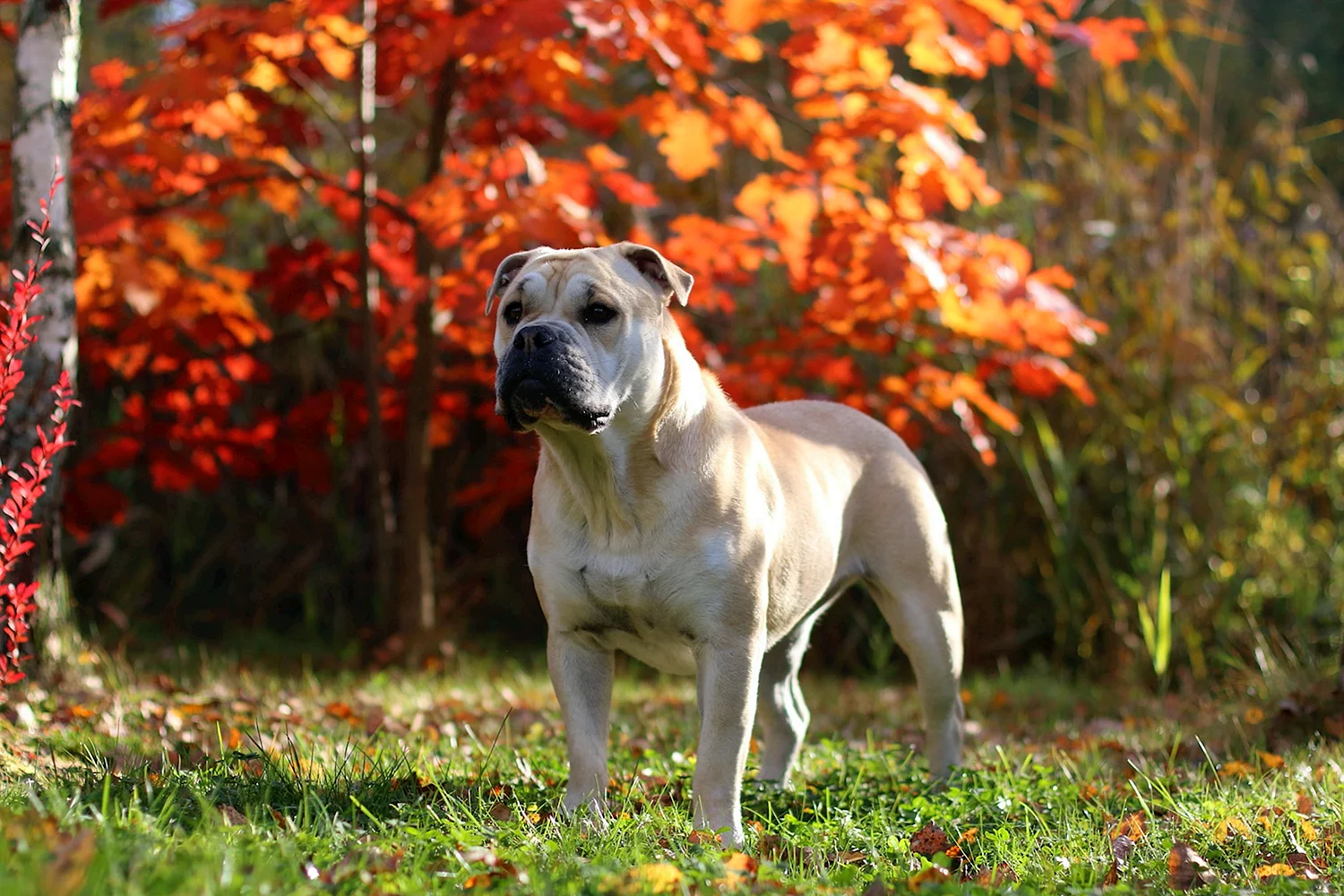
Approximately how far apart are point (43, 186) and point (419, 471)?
2.30 m

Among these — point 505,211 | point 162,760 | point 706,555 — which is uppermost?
point 505,211

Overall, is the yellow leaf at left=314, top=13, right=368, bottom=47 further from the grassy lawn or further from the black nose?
the black nose

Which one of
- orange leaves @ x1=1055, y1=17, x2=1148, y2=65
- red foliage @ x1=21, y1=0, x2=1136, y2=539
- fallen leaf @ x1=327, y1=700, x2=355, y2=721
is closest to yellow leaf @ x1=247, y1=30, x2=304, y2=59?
red foliage @ x1=21, y1=0, x2=1136, y2=539

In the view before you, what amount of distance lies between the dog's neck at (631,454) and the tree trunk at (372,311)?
2.80 meters

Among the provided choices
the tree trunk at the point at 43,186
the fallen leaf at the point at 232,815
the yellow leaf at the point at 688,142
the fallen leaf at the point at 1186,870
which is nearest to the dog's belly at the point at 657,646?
the fallen leaf at the point at 232,815

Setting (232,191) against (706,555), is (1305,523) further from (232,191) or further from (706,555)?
(232,191)

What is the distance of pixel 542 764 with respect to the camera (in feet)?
13.5

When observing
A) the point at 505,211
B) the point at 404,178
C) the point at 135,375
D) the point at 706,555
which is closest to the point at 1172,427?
the point at 505,211

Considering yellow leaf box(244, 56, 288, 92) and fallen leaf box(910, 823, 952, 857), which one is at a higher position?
yellow leaf box(244, 56, 288, 92)

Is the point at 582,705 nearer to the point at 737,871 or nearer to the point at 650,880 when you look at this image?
the point at 737,871

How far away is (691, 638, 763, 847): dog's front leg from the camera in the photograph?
334 cm

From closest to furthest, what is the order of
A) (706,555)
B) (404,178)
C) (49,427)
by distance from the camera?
(706,555)
(49,427)
(404,178)

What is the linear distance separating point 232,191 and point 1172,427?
15.6 feet

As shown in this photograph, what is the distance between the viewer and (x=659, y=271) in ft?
12.2
